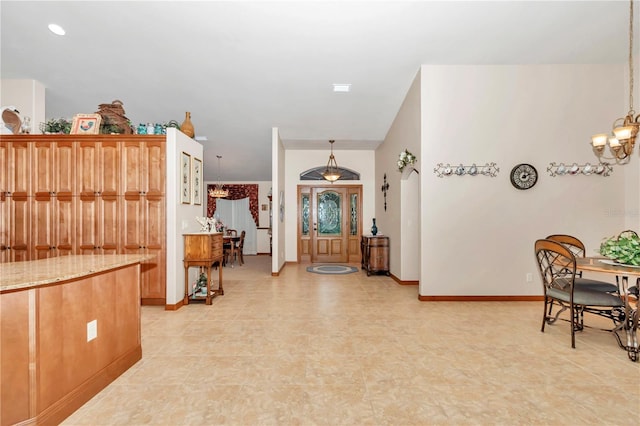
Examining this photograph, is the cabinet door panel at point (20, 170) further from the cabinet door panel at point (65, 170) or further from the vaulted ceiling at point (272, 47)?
the vaulted ceiling at point (272, 47)

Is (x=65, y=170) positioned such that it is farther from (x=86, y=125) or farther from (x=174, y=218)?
(x=174, y=218)

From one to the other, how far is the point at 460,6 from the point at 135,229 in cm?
489

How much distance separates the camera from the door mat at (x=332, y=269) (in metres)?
7.16

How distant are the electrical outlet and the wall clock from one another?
207 inches

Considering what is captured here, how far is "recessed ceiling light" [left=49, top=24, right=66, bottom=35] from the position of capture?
384 cm

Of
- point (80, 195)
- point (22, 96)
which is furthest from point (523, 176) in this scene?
point (22, 96)

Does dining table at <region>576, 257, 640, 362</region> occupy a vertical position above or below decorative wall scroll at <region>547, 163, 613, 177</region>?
below

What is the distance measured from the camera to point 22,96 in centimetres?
499

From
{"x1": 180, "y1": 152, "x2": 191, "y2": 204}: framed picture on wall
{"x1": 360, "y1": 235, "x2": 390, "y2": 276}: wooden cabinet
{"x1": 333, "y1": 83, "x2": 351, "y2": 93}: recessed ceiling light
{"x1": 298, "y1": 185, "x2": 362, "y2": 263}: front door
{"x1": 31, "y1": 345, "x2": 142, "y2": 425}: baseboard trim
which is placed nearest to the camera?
{"x1": 31, "y1": 345, "x2": 142, "y2": 425}: baseboard trim

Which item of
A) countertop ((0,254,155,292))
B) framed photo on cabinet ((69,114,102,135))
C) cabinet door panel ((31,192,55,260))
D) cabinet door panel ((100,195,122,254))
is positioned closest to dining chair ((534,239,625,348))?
countertop ((0,254,155,292))

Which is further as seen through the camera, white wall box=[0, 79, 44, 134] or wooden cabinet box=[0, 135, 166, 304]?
white wall box=[0, 79, 44, 134]

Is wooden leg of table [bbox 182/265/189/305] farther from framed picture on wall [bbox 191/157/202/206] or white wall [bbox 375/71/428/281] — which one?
white wall [bbox 375/71/428/281]

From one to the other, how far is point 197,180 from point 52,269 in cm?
319

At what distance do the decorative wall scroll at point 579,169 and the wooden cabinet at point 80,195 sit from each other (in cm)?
571
